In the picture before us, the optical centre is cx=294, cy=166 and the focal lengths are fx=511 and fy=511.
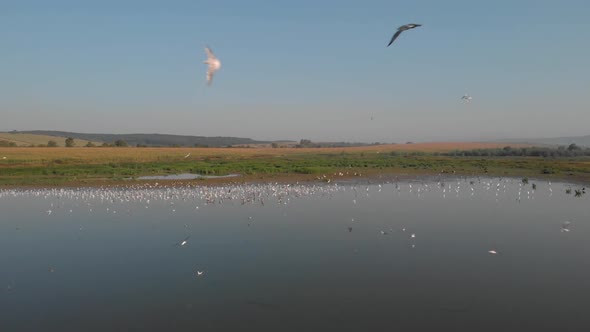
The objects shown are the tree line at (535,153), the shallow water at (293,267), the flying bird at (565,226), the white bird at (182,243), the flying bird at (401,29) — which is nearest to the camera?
the flying bird at (401,29)

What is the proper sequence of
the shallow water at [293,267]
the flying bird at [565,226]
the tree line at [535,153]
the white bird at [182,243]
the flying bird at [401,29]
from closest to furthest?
1. the flying bird at [401,29]
2. the shallow water at [293,267]
3. the white bird at [182,243]
4. the flying bird at [565,226]
5. the tree line at [535,153]

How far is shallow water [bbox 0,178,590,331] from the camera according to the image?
28.5ft

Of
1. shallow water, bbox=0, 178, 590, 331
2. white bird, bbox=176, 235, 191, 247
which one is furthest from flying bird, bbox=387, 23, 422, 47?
white bird, bbox=176, 235, 191, 247

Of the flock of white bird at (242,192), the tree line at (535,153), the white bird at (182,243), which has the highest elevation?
the tree line at (535,153)

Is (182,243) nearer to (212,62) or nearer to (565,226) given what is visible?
(212,62)

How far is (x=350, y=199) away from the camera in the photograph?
23984 mm

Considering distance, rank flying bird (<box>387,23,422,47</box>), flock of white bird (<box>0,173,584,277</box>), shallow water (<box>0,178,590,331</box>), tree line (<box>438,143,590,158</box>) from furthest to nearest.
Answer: tree line (<box>438,143,590,158</box>) → flock of white bird (<box>0,173,584,277</box>) → shallow water (<box>0,178,590,331</box>) → flying bird (<box>387,23,422,47</box>)

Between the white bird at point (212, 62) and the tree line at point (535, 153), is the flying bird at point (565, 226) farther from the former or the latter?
the tree line at point (535, 153)

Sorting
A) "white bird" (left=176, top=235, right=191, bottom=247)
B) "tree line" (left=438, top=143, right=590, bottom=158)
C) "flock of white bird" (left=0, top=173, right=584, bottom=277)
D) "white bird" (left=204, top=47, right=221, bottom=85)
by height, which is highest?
"white bird" (left=204, top=47, right=221, bottom=85)

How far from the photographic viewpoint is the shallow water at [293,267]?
8.68m

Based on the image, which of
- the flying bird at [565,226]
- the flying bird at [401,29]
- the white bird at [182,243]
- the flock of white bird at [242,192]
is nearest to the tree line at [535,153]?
the flock of white bird at [242,192]

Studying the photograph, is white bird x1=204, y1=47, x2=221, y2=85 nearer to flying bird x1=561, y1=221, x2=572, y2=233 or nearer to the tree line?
flying bird x1=561, y1=221, x2=572, y2=233

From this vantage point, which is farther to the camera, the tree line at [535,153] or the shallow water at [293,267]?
the tree line at [535,153]

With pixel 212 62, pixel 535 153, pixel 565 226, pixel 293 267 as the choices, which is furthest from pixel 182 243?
pixel 535 153
